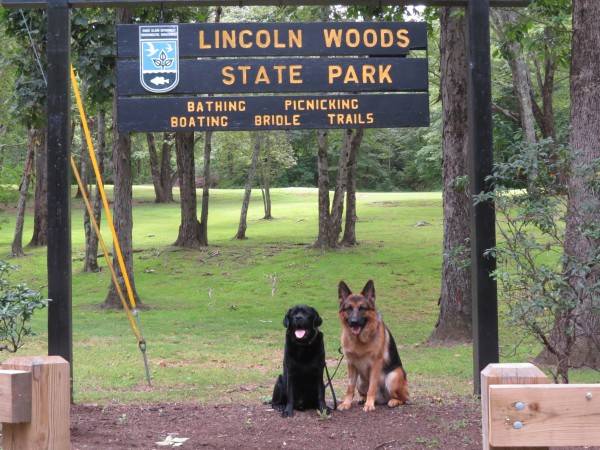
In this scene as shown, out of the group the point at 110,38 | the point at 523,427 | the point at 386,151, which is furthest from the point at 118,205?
the point at 386,151

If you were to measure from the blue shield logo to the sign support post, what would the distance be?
0.70 metres

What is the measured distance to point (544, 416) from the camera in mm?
2848

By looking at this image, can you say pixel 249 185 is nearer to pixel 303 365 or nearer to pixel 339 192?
pixel 339 192

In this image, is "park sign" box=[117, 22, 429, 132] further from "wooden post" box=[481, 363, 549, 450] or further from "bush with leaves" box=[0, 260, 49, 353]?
"wooden post" box=[481, 363, 549, 450]

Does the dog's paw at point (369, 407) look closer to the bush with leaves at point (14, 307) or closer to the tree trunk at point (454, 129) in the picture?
the bush with leaves at point (14, 307)

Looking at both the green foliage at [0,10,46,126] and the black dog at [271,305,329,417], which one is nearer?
the black dog at [271,305,329,417]

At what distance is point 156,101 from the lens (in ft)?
25.3

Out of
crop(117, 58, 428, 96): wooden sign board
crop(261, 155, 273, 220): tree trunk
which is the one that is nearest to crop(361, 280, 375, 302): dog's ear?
crop(117, 58, 428, 96): wooden sign board

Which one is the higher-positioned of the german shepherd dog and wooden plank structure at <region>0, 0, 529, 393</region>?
wooden plank structure at <region>0, 0, 529, 393</region>

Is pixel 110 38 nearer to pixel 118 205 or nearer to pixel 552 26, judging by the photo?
pixel 118 205

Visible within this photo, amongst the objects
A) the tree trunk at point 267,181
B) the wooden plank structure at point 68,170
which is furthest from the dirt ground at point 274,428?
the tree trunk at point 267,181

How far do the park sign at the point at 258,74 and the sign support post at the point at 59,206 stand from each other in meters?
0.52

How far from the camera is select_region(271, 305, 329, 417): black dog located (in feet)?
24.4

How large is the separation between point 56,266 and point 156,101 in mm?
1751
